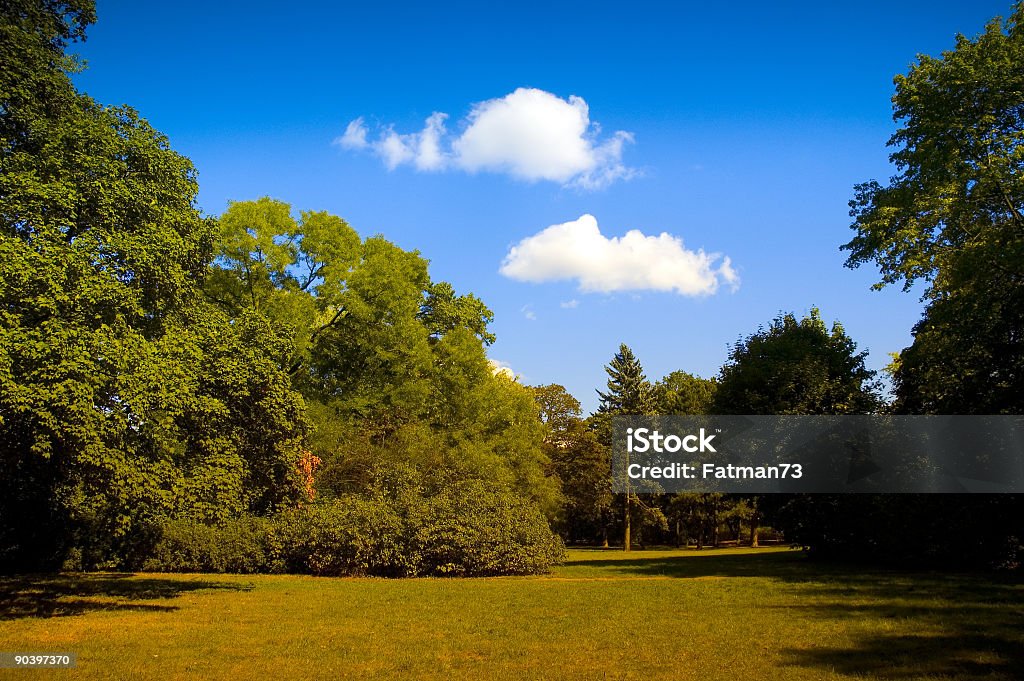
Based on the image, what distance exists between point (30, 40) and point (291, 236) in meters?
14.5

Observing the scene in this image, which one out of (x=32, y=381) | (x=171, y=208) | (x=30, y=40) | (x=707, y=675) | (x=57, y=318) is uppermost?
(x=30, y=40)

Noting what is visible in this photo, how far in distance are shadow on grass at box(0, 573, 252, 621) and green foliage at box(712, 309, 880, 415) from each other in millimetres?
21671

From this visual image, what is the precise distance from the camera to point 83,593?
1852cm

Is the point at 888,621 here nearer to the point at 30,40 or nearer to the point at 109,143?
the point at 109,143

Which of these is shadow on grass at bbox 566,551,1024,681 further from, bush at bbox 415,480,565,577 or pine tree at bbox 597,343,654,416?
pine tree at bbox 597,343,654,416

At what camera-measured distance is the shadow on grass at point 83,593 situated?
15641 mm

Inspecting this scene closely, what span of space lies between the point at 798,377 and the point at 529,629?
2199 cm

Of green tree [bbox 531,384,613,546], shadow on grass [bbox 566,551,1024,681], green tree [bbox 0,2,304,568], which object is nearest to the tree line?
green tree [bbox 0,2,304,568]

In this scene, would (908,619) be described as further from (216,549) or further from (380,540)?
(216,549)

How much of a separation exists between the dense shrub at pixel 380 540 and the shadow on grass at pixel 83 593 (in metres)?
2.77

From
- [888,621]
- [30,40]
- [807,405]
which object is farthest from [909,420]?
[30,40]

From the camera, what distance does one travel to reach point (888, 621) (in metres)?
12.9

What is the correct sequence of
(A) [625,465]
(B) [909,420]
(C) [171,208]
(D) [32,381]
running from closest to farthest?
(D) [32,381] < (C) [171,208] < (B) [909,420] < (A) [625,465]

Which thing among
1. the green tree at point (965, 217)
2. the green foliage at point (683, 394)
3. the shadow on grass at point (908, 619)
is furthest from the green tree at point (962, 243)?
A: the green foliage at point (683, 394)
